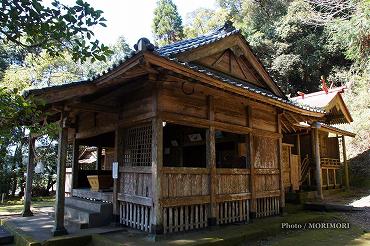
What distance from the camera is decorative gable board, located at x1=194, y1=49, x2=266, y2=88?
9123 mm

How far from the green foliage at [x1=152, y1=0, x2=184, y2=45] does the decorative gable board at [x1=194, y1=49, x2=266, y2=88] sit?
29.7 metres

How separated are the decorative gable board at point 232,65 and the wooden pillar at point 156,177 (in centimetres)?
290

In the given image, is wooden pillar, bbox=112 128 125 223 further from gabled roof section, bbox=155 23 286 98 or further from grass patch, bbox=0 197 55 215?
grass patch, bbox=0 197 55 215

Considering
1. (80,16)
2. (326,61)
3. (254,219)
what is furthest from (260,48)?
(80,16)

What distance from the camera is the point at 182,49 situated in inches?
305

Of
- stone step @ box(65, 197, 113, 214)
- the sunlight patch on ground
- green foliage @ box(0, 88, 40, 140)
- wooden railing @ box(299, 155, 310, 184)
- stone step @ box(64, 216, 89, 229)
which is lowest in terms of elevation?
the sunlight patch on ground

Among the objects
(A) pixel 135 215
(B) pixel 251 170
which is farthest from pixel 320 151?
(A) pixel 135 215

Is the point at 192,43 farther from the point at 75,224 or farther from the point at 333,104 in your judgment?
the point at 333,104

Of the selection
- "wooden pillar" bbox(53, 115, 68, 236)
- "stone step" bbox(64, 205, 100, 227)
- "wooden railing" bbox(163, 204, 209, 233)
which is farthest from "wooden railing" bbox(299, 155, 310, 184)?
"wooden pillar" bbox(53, 115, 68, 236)

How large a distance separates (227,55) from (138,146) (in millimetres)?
4287

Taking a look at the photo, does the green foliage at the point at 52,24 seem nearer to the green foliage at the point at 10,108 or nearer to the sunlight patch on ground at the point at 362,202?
the green foliage at the point at 10,108

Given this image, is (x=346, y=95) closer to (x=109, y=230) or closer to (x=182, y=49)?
(x=182, y=49)

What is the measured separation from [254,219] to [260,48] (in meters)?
24.4

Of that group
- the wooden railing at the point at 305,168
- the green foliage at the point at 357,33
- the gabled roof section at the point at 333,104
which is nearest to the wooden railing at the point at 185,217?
the wooden railing at the point at 305,168
